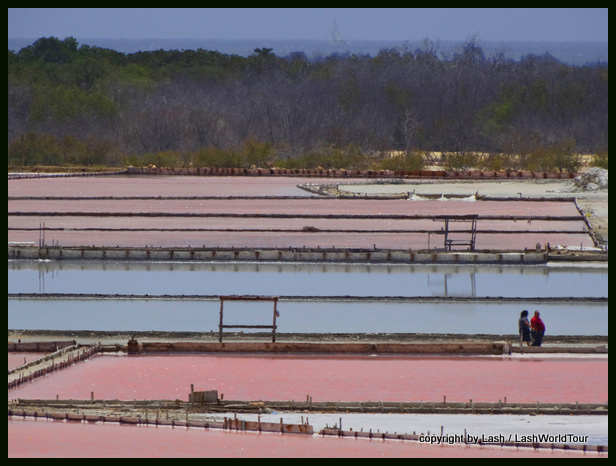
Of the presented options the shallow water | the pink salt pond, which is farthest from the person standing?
the shallow water

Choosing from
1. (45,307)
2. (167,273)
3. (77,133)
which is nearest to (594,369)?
(45,307)

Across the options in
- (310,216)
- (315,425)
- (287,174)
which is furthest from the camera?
(287,174)

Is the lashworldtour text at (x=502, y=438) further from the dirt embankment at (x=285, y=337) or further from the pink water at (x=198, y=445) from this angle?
the dirt embankment at (x=285, y=337)

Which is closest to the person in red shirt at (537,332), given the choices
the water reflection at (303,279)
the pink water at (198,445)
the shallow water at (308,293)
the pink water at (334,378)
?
the pink water at (334,378)

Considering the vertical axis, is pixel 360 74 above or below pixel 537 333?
above

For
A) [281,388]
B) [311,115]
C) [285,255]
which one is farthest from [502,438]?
[311,115]
